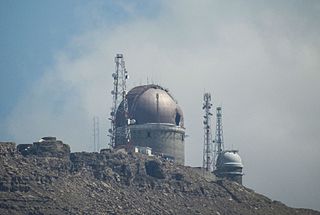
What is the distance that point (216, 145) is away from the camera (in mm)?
182125

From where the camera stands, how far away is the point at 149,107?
155875 millimetres

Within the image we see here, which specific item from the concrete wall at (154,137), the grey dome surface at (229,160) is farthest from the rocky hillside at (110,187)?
the grey dome surface at (229,160)

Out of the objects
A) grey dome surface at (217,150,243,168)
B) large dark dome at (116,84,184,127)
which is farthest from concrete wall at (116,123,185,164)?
grey dome surface at (217,150,243,168)

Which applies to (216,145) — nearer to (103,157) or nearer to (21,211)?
(103,157)

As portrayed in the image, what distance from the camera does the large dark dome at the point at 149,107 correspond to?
15575cm

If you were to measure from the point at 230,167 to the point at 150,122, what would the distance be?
18.5m

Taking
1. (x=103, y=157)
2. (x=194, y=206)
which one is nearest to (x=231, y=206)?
(x=194, y=206)

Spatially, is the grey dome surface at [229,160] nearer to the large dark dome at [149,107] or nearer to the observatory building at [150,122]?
the observatory building at [150,122]

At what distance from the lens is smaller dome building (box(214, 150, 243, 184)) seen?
164 m

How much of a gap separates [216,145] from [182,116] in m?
A: 22.8

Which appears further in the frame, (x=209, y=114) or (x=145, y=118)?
(x=209, y=114)

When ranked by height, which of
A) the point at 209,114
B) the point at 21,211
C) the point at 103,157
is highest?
the point at 209,114

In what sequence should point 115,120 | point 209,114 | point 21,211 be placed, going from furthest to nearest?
point 209,114 → point 115,120 → point 21,211

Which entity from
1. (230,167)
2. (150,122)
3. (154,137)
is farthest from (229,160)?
(150,122)
